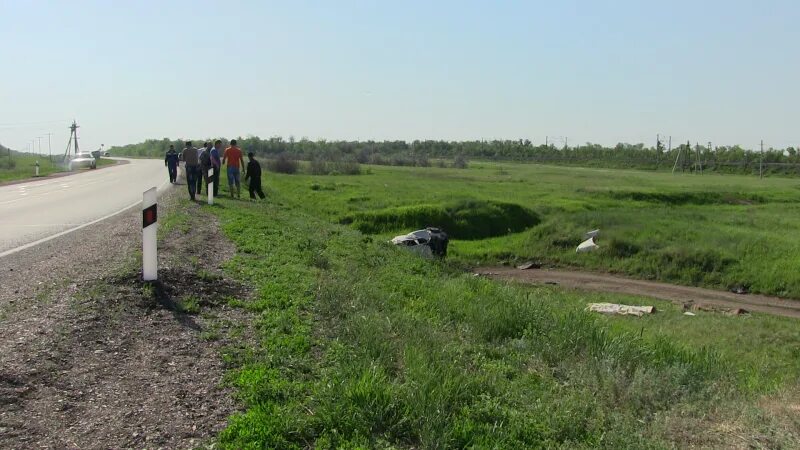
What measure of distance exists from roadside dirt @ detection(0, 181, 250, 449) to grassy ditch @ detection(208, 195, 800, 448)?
0.30 metres

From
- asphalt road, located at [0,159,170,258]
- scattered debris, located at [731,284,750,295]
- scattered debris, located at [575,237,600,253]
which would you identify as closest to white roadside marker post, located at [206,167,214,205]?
asphalt road, located at [0,159,170,258]

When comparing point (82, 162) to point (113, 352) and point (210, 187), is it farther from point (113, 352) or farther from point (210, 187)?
point (113, 352)

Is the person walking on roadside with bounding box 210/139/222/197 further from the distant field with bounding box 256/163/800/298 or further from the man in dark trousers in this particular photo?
the distant field with bounding box 256/163/800/298

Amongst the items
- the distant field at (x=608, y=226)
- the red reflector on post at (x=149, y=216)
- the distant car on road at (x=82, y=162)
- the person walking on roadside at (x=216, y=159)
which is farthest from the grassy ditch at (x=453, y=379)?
the distant car on road at (x=82, y=162)

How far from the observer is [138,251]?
9.89m

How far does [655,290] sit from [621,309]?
3.69 meters

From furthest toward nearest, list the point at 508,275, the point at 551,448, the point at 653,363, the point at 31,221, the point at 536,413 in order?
the point at 508,275 < the point at 31,221 < the point at 653,363 < the point at 536,413 < the point at 551,448

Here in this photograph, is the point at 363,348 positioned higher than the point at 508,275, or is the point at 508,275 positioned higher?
the point at 363,348

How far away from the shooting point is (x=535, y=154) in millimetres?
104125

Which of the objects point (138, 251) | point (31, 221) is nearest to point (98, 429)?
point (138, 251)

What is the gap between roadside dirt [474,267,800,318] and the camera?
16.7m

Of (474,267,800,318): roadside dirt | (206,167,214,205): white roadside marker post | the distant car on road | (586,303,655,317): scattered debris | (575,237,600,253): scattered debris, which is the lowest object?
(474,267,800,318): roadside dirt

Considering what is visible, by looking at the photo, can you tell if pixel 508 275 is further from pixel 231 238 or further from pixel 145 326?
pixel 145 326

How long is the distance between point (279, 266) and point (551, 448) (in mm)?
5971
